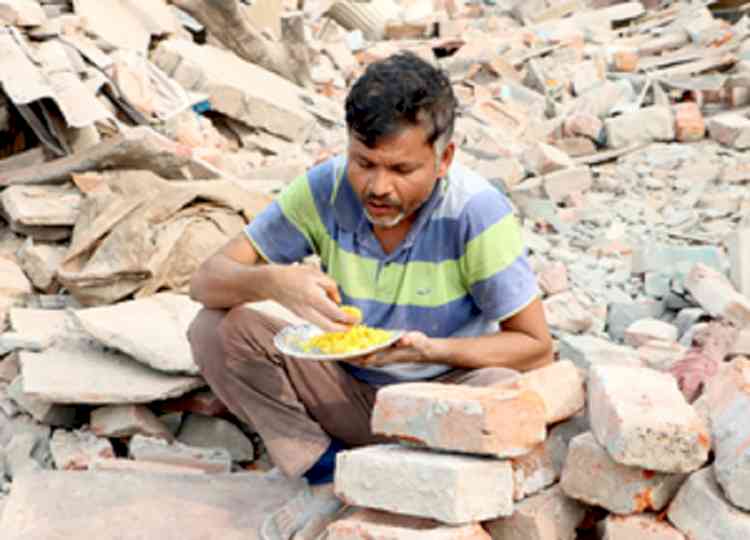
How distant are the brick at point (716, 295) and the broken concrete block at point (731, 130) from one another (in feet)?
11.4

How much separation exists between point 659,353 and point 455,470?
2101mm

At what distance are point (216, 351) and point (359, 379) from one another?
19.4 inches

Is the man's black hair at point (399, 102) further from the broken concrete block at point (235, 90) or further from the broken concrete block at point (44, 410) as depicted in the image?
the broken concrete block at point (235, 90)

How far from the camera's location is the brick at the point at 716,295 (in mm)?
4727

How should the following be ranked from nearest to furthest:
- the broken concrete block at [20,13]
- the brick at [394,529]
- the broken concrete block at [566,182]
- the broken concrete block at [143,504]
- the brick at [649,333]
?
the brick at [394,529] → the broken concrete block at [143,504] → the brick at [649,333] → the broken concrete block at [20,13] → the broken concrete block at [566,182]

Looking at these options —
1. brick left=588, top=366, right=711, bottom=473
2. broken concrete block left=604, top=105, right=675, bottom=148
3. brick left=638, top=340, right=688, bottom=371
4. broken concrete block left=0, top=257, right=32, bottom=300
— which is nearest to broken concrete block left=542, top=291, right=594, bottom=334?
brick left=638, top=340, right=688, bottom=371

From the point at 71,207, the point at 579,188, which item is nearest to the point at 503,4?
the point at 579,188

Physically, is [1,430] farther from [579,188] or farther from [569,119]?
[569,119]

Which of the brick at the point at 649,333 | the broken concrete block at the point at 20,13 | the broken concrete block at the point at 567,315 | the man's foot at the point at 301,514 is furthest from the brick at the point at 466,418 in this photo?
the broken concrete block at the point at 20,13

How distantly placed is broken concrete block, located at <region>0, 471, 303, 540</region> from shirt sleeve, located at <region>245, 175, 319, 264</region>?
84 cm

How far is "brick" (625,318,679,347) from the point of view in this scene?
491cm

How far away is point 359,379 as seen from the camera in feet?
11.3

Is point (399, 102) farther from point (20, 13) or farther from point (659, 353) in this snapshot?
point (20, 13)

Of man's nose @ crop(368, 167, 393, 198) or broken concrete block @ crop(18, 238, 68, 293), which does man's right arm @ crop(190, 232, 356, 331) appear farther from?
broken concrete block @ crop(18, 238, 68, 293)
